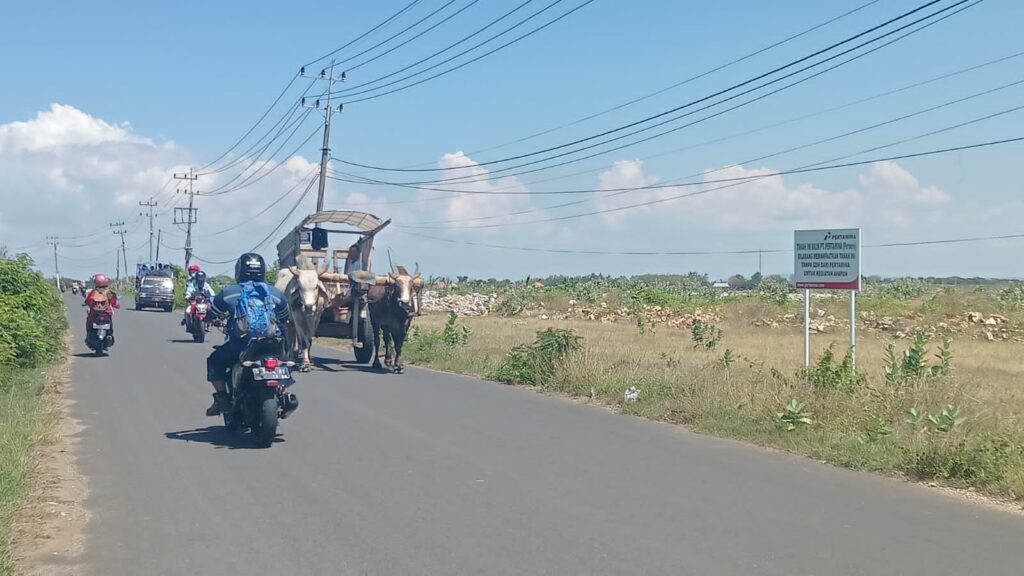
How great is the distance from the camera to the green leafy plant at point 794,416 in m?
11.3

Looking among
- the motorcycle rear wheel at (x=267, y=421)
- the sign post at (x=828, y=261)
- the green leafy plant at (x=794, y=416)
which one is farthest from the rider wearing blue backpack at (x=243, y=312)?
the sign post at (x=828, y=261)

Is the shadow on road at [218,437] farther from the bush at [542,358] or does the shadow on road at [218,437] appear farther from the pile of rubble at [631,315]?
the pile of rubble at [631,315]

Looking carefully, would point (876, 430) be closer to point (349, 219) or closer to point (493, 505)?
point (493, 505)

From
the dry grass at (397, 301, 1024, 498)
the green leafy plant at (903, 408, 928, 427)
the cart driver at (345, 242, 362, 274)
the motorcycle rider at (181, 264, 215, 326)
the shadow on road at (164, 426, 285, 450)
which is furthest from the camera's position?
the motorcycle rider at (181, 264, 215, 326)

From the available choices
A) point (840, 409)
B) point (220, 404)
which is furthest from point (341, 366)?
point (840, 409)

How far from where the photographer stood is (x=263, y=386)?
10156 millimetres

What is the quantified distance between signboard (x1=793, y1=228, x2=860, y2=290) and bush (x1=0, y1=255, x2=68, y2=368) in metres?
11.9

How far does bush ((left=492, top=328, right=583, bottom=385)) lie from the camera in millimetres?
16750

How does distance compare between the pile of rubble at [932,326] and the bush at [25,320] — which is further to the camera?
the pile of rubble at [932,326]

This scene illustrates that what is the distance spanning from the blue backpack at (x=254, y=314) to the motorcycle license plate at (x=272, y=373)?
1.32ft

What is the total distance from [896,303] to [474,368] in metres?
27.3

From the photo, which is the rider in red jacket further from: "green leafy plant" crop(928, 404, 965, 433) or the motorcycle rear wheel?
"green leafy plant" crop(928, 404, 965, 433)

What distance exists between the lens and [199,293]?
25.3m

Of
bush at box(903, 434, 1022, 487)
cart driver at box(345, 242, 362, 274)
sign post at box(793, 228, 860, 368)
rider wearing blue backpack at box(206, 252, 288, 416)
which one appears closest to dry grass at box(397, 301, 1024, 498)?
bush at box(903, 434, 1022, 487)
